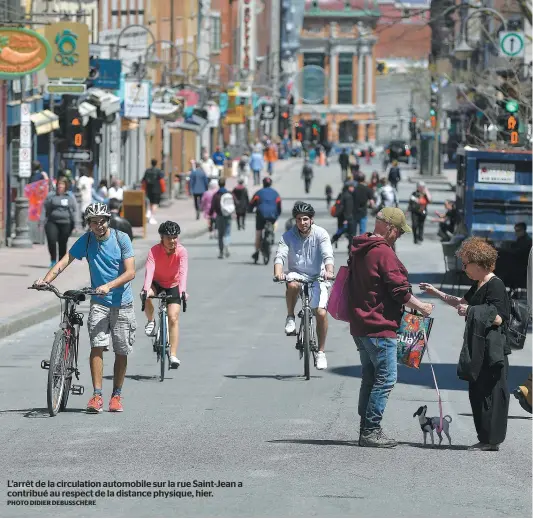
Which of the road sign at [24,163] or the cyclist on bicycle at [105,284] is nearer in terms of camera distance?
the cyclist on bicycle at [105,284]

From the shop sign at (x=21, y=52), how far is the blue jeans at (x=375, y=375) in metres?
19.7

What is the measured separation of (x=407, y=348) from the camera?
12055 millimetres

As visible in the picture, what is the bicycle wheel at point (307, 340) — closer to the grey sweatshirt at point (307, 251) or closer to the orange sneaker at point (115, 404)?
the grey sweatshirt at point (307, 251)

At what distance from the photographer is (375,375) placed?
12047 millimetres

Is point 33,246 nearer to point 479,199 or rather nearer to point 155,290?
point 479,199

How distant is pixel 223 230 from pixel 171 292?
19.7m

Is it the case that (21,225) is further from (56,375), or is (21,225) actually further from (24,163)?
(56,375)

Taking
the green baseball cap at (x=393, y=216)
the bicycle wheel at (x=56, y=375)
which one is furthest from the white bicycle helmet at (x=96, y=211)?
the green baseball cap at (x=393, y=216)

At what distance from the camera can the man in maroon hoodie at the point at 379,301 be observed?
11875 millimetres

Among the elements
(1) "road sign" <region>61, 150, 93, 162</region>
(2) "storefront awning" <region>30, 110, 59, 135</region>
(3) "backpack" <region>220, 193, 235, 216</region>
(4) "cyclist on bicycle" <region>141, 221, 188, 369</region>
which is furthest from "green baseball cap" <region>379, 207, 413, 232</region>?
(1) "road sign" <region>61, 150, 93, 162</region>

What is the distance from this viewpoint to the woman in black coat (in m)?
11.8

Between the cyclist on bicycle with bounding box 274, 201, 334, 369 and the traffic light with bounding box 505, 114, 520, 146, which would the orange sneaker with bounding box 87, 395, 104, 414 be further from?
the traffic light with bounding box 505, 114, 520, 146

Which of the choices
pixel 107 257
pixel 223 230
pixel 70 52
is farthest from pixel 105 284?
pixel 70 52

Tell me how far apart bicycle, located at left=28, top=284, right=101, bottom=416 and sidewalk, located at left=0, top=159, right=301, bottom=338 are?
22.1 ft
